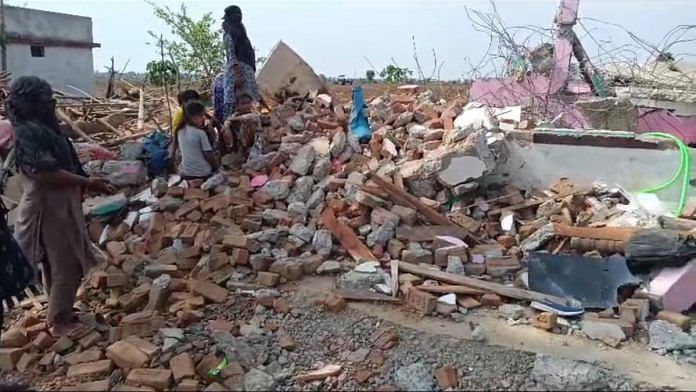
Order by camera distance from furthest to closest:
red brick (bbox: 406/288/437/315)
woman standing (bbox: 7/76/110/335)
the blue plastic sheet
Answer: the blue plastic sheet
red brick (bbox: 406/288/437/315)
woman standing (bbox: 7/76/110/335)

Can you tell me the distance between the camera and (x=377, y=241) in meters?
5.28

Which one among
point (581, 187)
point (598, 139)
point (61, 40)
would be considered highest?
point (61, 40)

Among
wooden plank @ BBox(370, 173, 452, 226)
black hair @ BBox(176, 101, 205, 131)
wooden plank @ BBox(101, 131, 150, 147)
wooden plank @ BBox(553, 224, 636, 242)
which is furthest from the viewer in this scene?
wooden plank @ BBox(101, 131, 150, 147)

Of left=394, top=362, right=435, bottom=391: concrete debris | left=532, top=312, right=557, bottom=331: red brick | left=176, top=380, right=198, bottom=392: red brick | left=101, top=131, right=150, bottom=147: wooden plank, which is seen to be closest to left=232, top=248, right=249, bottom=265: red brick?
left=176, top=380, right=198, bottom=392: red brick

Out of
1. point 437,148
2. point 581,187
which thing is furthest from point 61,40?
point 581,187

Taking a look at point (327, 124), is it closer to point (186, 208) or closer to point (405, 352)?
point (186, 208)

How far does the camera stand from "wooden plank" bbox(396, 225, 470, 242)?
5.29 m

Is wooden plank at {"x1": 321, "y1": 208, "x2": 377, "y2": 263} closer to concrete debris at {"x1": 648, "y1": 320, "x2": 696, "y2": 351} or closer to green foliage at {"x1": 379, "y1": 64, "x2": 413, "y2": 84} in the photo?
concrete debris at {"x1": 648, "y1": 320, "x2": 696, "y2": 351}

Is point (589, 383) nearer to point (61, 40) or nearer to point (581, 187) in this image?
point (581, 187)

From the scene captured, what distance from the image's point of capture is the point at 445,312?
4.27 m

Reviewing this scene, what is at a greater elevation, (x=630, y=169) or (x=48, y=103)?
(x=48, y=103)

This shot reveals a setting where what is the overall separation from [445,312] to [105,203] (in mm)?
3764

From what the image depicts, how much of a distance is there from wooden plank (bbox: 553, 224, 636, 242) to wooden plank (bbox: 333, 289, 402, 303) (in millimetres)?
1685

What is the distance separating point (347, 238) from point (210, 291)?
4.53ft
